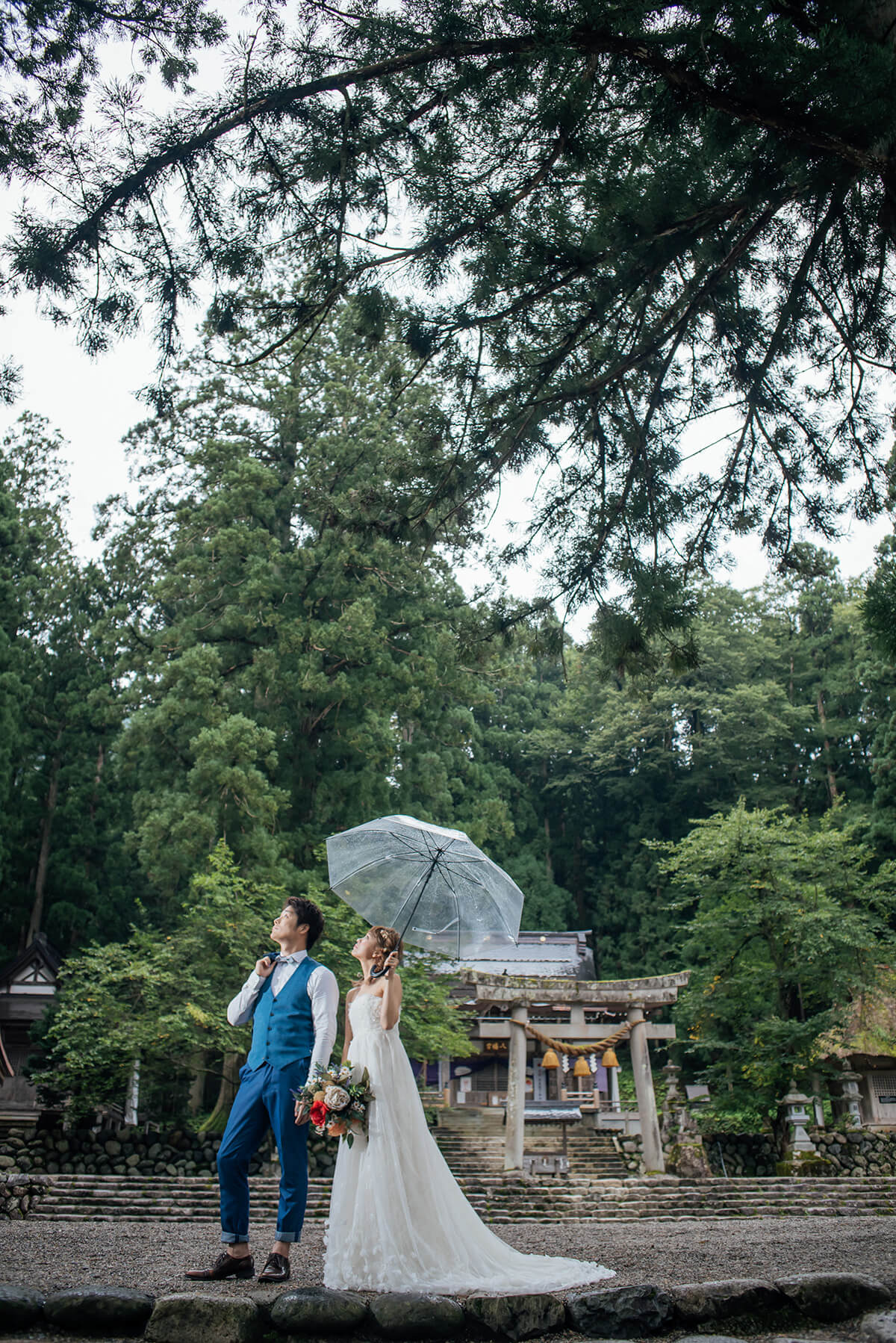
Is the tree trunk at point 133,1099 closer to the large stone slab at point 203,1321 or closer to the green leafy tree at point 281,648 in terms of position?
the green leafy tree at point 281,648

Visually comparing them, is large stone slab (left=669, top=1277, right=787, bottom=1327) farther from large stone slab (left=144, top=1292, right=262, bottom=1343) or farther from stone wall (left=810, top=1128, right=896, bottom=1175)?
stone wall (left=810, top=1128, right=896, bottom=1175)

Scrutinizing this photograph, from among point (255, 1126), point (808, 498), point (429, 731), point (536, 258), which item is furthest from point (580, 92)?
point (429, 731)

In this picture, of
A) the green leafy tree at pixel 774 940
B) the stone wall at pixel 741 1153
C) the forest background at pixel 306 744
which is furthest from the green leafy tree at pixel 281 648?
the stone wall at pixel 741 1153

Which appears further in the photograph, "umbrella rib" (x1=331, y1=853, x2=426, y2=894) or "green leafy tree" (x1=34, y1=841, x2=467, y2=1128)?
"green leafy tree" (x1=34, y1=841, x2=467, y2=1128)

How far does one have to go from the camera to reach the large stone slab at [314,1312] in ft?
8.09

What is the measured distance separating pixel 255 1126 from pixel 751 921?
34.3ft

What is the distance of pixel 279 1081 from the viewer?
3246 millimetres

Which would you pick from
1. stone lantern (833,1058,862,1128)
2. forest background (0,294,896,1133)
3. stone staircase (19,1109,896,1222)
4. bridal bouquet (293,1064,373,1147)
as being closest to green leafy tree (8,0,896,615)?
forest background (0,294,896,1133)

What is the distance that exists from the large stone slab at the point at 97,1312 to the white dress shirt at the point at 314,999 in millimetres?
911

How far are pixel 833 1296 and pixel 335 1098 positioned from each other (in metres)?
1.63

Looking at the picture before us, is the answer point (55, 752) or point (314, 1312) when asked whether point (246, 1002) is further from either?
→ point (55, 752)

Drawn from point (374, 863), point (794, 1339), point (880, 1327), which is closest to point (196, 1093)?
point (374, 863)

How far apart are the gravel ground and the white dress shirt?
0.73 m

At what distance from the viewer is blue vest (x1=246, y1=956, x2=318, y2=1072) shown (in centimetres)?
330
